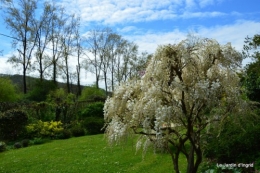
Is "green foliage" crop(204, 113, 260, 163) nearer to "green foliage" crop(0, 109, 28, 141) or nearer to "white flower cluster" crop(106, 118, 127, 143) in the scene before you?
"white flower cluster" crop(106, 118, 127, 143)

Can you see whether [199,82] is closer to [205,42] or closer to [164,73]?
[164,73]

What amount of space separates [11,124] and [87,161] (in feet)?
22.9

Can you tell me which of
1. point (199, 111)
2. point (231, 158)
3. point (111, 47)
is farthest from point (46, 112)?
point (111, 47)

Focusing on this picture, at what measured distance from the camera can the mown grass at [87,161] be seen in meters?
6.54

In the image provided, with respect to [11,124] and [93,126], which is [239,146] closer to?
[93,126]

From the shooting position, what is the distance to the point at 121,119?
3662mm

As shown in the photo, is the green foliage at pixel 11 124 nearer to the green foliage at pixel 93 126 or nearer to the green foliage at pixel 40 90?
the green foliage at pixel 93 126

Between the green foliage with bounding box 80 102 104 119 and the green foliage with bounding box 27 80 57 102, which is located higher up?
the green foliage with bounding box 27 80 57 102

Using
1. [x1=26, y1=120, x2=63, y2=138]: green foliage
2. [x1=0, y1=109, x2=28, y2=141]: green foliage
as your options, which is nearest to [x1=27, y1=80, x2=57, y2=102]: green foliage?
[x1=0, y1=109, x2=28, y2=141]: green foliage

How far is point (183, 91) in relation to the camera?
3193mm

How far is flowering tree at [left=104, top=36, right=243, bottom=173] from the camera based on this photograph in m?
3.10

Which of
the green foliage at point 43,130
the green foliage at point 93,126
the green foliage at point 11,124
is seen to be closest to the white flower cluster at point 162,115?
the green foliage at point 43,130

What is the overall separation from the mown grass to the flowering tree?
269 centimetres

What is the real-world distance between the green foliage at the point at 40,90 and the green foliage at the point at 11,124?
986cm
